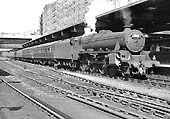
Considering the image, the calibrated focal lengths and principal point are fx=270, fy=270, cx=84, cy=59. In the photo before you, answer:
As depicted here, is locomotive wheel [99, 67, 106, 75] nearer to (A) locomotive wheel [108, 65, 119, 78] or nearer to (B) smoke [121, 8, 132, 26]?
(A) locomotive wheel [108, 65, 119, 78]

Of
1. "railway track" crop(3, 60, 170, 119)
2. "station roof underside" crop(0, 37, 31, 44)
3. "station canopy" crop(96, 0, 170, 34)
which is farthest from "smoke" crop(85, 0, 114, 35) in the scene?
"station roof underside" crop(0, 37, 31, 44)

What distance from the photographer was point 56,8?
68.4 meters

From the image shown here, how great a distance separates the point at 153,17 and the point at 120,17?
7.55 feet

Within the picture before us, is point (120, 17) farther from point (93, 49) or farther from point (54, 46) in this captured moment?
point (54, 46)

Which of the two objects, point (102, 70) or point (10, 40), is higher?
point (10, 40)

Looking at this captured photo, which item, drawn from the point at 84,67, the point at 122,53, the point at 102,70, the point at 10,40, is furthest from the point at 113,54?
the point at 10,40

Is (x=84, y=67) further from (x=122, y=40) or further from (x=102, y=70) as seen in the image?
(x=122, y=40)

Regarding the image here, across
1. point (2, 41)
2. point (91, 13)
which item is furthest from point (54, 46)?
point (2, 41)

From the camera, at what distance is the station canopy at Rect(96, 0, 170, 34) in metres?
15.4

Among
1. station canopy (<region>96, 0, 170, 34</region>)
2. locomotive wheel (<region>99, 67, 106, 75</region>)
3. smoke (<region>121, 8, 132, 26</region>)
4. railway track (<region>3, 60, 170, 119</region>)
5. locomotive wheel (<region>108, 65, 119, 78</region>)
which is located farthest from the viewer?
locomotive wheel (<region>99, 67, 106, 75</region>)

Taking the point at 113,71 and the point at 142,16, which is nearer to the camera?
the point at 113,71

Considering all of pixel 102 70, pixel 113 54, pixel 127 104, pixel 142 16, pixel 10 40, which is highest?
pixel 10 40

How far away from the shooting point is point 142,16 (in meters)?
18.6

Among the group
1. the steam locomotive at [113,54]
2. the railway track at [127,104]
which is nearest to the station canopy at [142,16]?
the steam locomotive at [113,54]
